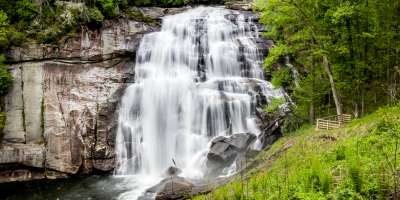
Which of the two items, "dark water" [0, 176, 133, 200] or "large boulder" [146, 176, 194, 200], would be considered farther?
"dark water" [0, 176, 133, 200]

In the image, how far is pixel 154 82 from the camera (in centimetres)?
2739

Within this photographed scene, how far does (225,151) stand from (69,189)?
30.0 feet

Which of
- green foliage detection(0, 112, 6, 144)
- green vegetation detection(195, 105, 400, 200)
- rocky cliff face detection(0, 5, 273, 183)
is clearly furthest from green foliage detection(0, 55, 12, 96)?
green vegetation detection(195, 105, 400, 200)

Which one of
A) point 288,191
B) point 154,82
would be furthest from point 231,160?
point 288,191

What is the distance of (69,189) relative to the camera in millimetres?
22500

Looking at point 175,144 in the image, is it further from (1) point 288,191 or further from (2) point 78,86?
(1) point 288,191

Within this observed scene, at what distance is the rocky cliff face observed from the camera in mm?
24859

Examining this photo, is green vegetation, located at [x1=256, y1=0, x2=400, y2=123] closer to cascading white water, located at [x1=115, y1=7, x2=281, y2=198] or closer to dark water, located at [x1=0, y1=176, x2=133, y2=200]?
cascading white water, located at [x1=115, y1=7, x2=281, y2=198]

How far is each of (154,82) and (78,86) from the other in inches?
200

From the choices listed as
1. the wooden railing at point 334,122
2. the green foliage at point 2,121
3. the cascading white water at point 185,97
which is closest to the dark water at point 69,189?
the cascading white water at point 185,97

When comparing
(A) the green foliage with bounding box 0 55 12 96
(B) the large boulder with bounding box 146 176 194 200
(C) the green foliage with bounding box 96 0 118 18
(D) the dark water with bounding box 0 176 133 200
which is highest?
(C) the green foliage with bounding box 96 0 118 18

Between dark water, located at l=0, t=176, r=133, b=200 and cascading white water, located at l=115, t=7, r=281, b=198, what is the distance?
6.54 feet

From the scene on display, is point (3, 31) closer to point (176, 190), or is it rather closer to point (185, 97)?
point (185, 97)

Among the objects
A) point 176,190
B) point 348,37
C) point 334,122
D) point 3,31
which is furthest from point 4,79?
point 348,37
